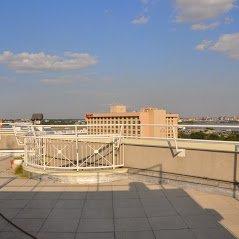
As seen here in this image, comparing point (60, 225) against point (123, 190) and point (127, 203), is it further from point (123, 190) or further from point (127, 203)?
point (123, 190)

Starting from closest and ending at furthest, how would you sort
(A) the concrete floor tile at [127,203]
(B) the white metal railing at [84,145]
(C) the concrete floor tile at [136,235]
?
(C) the concrete floor tile at [136,235]
(A) the concrete floor tile at [127,203]
(B) the white metal railing at [84,145]

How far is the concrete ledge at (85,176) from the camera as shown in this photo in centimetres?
1033

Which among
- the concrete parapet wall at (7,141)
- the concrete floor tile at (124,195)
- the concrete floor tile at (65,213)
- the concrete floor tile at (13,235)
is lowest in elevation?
the concrete floor tile at (13,235)

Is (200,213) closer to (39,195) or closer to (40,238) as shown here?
(40,238)

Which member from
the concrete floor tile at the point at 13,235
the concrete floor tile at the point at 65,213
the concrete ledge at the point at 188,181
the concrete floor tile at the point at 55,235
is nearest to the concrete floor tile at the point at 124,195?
the concrete ledge at the point at 188,181

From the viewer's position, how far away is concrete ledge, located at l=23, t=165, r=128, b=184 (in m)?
10.3

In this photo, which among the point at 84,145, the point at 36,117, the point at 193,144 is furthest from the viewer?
the point at 36,117

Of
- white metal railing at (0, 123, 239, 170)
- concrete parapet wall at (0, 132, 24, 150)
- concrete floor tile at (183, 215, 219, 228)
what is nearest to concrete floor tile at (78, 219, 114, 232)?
concrete floor tile at (183, 215, 219, 228)

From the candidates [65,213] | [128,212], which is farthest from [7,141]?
[128,212]

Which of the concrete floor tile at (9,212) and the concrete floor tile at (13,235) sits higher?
the concrete floor tile at (9,212)

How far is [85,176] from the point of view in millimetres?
10312

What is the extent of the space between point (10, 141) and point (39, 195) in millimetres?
9057

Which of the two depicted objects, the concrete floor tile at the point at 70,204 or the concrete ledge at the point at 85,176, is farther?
the concrete ledge at the point at 85,176

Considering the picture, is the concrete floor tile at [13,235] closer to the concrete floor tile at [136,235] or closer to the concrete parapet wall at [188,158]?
the concrete floor tile at [136,235]
